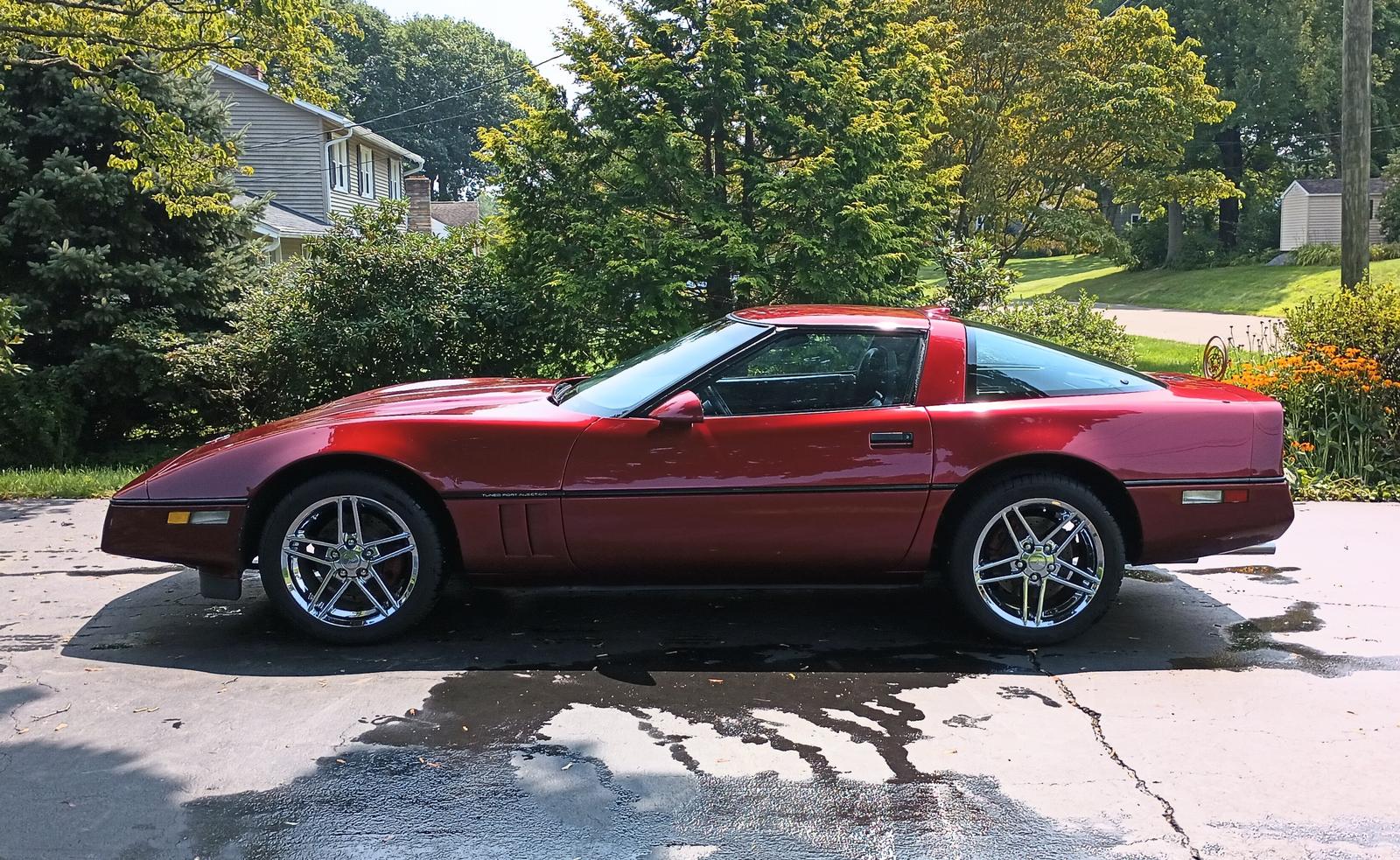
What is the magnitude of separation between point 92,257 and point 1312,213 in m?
46.1

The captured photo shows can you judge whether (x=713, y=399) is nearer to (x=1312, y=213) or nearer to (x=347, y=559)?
(x=347, y=559)

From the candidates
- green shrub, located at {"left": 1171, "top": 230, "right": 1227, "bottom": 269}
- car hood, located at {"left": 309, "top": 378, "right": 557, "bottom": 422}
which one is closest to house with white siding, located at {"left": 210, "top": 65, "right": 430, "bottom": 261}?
car hood, located at {"left": 309, "top": 378, "right": 557, "bottom": 422}

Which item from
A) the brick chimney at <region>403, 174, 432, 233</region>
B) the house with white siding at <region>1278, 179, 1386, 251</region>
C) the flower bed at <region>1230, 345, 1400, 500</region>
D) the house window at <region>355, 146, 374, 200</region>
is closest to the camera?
the flower bed at <region>1230, 345, 1400, 500</region>

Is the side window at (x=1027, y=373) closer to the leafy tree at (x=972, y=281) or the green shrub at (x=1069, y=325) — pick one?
the green shrub at (x=1069, y=325)

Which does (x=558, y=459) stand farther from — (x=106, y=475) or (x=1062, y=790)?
(x=106, y=475)

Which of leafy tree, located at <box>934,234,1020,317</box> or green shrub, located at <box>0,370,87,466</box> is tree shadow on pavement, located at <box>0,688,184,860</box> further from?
leafy tree, located at <box>934,234,1020,317</box>

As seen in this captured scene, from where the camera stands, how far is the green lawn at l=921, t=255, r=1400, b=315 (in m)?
33.7

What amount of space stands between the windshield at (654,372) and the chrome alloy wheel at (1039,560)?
4.36 feet

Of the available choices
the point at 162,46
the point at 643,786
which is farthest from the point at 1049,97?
the point at 643,786

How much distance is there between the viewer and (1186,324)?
95.0 feet

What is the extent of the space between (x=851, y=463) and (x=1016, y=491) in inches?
27.5

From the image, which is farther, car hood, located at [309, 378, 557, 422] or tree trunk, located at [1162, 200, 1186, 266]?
tree trunk, located at [1162, 200, 1186, 266]

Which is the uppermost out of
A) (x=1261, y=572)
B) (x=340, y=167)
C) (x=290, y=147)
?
(x=290, y=147)

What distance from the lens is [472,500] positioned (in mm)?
4715
